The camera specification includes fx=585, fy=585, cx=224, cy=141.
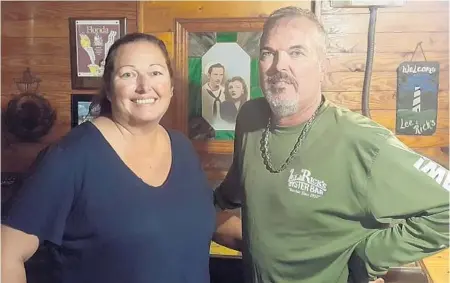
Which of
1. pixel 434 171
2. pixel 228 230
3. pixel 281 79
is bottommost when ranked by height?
pixel 228 230

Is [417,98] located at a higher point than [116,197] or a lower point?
higher

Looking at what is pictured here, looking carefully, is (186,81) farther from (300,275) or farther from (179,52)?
(300,275)

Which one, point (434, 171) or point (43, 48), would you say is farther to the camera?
point (43, 48)

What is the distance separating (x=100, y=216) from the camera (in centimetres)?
73

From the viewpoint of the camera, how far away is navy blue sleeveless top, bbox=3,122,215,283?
2.33ft

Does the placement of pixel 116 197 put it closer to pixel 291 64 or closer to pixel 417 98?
pixel 291 64

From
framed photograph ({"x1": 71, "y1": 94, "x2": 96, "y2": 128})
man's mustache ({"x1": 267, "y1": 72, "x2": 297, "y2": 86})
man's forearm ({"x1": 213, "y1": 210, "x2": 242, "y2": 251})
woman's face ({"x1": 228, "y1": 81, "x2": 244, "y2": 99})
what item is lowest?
man's forearm ({"x1": 213, "y1": 210, "x2": 242, "y2": 251})

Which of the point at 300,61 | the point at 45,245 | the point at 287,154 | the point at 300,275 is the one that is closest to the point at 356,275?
the point at 300,275

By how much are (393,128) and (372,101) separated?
0.04 m

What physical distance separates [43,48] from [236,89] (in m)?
0.27

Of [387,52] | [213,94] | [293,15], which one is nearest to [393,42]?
[387,52]

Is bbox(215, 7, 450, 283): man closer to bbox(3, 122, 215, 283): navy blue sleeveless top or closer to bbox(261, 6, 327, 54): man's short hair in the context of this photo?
bbox(261, 6, 327, 54): man's short hair

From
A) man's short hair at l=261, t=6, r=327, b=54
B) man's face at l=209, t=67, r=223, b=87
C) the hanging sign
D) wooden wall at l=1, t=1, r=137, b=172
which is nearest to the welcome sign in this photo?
the hanging sign

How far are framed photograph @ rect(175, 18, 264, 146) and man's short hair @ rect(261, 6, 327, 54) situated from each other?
1 cm
